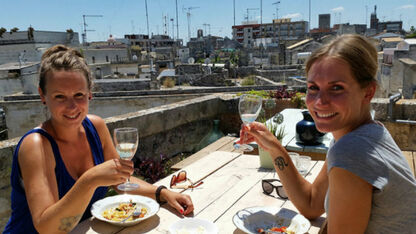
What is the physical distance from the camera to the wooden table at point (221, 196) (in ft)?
5.58

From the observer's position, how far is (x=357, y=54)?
4.55 feet

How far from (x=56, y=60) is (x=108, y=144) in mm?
694

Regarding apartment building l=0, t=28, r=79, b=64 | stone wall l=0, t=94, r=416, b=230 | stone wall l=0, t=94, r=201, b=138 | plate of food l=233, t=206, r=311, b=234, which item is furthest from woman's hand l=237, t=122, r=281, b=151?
apartment building l=0, t=28, r=79, b=64

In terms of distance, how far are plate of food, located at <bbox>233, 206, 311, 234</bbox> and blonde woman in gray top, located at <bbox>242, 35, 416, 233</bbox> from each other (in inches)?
11.9

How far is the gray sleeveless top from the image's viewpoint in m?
1.24

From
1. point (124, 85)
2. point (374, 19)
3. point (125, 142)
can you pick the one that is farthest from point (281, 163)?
point (374, 19)

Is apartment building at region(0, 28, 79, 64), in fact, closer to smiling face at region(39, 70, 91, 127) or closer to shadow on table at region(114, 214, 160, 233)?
smiling face at region(39, 70, 91, 127)

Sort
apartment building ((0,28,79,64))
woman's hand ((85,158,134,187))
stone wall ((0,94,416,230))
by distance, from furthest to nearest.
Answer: apartment building ((0,28,79,64)), stone wall ((0,94,416,230)), woman's hand ((85,158,134,187))

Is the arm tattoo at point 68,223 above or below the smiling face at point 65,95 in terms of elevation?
below

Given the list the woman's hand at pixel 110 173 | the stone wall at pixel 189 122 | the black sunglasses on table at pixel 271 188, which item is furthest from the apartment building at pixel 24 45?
the woman's hand at pixel 110 173

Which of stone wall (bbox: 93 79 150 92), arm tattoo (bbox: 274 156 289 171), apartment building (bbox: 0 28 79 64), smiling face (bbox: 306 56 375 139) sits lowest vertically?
stone wall (bbox: 93 79 150 92)

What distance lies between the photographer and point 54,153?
1856 mm

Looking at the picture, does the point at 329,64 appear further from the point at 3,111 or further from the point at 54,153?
the point at 3,111

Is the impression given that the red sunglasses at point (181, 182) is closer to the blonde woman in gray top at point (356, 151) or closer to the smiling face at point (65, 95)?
the smiling face at point (65, 95)
